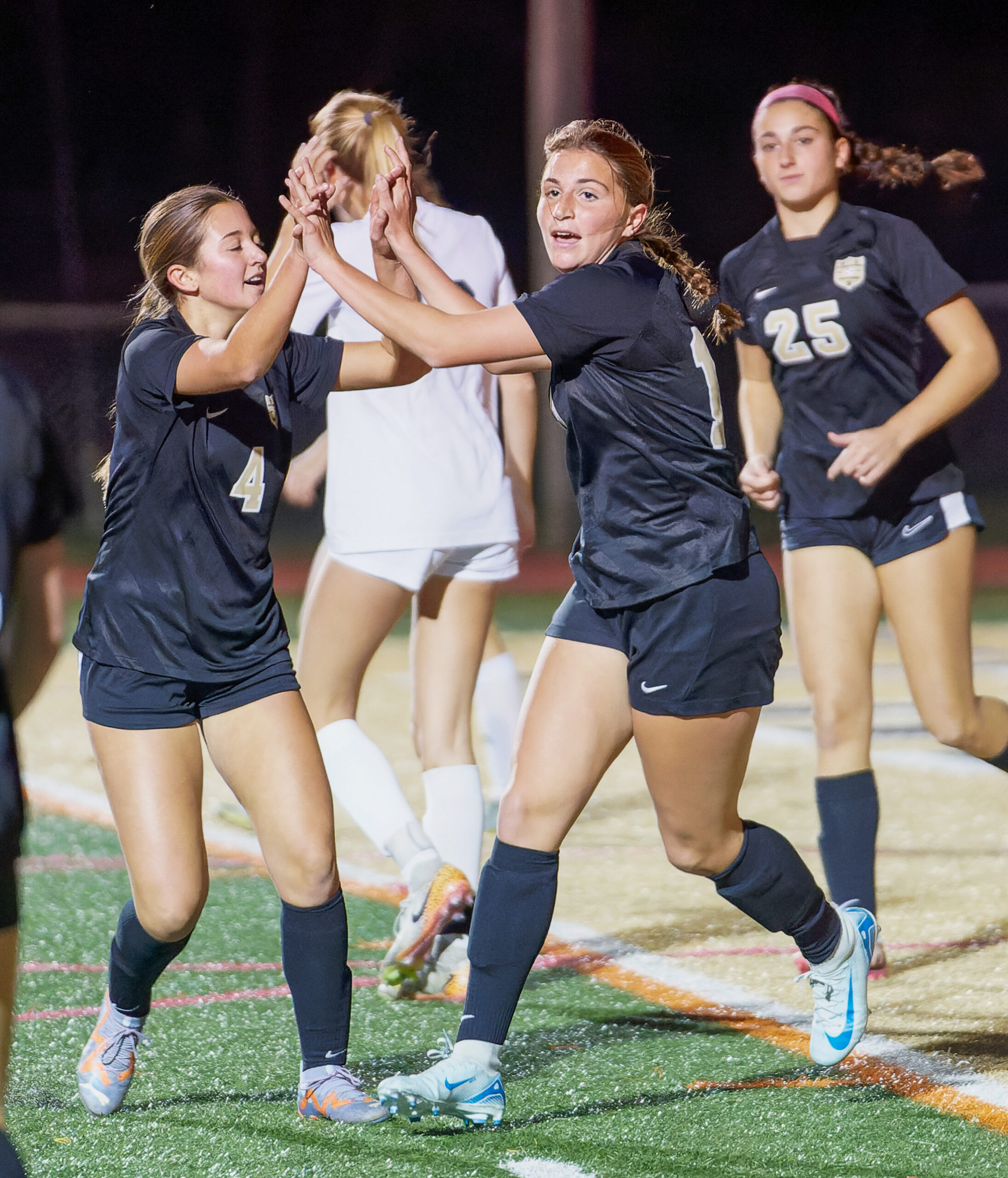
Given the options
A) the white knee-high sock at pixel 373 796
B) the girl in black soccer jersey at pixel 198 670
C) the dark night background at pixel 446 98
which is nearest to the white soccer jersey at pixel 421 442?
the white knee-high sock at pixel 373 796

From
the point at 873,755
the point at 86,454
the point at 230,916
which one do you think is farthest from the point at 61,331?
the point at 230,916

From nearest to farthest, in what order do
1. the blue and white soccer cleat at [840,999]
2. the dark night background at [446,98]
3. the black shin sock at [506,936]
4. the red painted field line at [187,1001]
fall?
1. the black shin sock at [506,936]
2. the blue and white soccer cleat at [840,999]
3. the red painted field line at [187,1001]
4. the dark night background at [446,98]

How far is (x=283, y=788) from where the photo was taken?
3127 mm

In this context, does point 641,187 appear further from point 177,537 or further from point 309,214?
point 177,537

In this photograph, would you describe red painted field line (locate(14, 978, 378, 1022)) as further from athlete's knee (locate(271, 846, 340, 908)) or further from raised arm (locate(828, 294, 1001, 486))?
raised arm (locate(828, 294, 1001, 486))

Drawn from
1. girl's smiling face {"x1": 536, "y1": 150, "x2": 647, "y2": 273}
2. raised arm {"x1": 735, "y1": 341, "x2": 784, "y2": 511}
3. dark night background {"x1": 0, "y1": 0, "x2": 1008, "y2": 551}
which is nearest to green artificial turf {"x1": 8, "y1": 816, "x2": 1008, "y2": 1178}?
raised arm {"x1": 735, "y1": 341, "x2": 784, "y2": 511}

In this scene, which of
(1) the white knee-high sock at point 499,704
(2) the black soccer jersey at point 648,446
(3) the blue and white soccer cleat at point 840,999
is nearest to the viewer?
(2) the black soccer jersey at point 648,446

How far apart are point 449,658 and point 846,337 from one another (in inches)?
51.0

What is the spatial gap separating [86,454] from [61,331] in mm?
1835

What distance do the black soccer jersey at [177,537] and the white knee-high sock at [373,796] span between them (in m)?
1.03

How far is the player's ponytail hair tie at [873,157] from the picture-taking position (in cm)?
420

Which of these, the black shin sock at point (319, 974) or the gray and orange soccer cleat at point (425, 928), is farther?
the gray and orange soccer cleat at point (425, 928)

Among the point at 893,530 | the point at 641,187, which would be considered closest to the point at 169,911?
the point at 641,187

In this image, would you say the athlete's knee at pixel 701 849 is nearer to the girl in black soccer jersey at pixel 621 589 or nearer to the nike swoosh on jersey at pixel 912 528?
the girl in black soccer jersey at pixel 621 589
